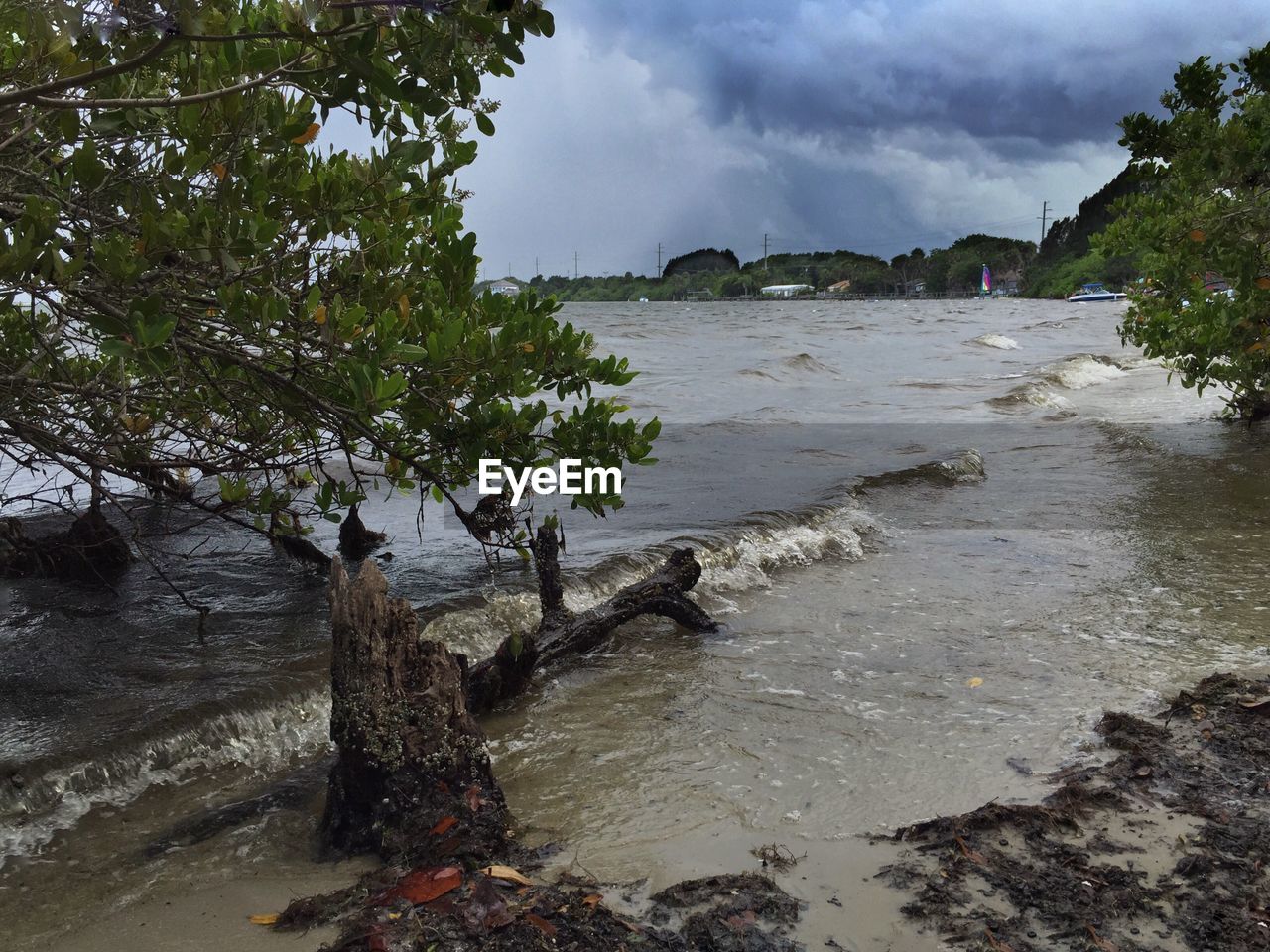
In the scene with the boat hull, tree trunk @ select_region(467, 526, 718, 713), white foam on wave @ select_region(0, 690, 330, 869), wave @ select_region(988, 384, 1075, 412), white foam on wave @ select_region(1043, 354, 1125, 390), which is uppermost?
the boat hull

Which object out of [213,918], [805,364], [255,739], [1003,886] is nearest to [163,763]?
[255,739]

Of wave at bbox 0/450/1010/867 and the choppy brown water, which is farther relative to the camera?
wave at bbox 0/450/1010/867

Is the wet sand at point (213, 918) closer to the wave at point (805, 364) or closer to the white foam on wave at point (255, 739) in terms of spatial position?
the white foam on wave at point (255, 739)

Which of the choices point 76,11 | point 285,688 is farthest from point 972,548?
point 76,11

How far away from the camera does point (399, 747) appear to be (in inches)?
162

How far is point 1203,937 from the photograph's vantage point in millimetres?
3205

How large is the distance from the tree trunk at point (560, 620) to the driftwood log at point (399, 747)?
3.74 ft

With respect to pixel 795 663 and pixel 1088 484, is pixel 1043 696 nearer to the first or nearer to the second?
pixel 795 663

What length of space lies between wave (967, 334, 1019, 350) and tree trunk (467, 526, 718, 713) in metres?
35.6

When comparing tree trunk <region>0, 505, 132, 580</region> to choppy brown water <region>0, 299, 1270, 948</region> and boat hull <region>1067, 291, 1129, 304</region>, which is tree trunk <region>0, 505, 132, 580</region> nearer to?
choppy brown water <region>0, 299, 1270, 948</region>

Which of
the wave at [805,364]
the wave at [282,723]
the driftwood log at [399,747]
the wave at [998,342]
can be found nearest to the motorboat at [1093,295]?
the wave at [998,342]

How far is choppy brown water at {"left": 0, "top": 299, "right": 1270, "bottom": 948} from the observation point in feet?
14.4

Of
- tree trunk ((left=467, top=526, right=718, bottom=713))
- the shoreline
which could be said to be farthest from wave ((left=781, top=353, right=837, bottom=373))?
the shoreline

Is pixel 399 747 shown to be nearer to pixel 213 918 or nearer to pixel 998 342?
pixel 213 918
